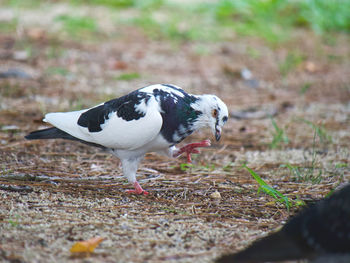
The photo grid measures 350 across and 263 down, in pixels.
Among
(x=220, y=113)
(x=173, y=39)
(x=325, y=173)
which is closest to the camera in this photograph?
(x=220, y=113)

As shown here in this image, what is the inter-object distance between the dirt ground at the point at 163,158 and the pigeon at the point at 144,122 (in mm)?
266

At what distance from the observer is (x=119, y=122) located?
316cm

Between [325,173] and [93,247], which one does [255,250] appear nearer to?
[93,247]

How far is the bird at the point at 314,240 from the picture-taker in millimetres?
2143

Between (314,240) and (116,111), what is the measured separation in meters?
1.56

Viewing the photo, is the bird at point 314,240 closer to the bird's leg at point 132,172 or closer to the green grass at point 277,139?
the bird's leg at point 132,172

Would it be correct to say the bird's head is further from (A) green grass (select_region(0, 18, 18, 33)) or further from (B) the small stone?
(A) green grass (select_region(0, 18, 18, 33))

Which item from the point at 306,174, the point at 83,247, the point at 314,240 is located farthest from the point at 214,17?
the point at 83,247

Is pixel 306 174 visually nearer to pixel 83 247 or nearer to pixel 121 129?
pixel 121 129

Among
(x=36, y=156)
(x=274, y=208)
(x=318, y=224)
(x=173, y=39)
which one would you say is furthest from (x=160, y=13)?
(x=318, y=224)

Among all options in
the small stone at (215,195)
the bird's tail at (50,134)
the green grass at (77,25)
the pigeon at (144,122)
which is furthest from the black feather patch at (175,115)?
the green grass at (77,25)

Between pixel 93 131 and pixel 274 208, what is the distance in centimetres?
128

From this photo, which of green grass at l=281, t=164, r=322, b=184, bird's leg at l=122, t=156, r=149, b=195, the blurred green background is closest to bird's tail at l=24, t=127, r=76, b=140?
bird's leg at l=122, t=156, r=149, b=195

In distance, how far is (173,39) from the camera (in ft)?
26.1
